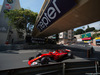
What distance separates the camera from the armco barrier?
1788 millimetres

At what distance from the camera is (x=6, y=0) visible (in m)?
26.0

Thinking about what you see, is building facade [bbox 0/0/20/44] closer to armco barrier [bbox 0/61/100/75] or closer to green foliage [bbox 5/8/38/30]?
green foliage [bbox 5/8/38/30]

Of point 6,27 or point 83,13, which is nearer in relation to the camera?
point 83,13

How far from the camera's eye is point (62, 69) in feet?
7.06

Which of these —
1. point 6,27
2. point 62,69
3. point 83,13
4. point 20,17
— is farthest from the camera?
point 6,27

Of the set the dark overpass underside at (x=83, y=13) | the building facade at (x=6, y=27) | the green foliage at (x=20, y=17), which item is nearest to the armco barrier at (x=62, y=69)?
the dark overpass underside at (x=83, y=13)

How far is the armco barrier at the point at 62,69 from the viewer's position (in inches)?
70.4

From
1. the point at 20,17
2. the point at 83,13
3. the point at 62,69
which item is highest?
the point at 20,17

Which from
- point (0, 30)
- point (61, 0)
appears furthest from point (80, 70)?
point (0, 30)

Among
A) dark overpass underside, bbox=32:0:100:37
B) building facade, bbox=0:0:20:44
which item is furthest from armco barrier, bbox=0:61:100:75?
building facade, bbox=0:0:20:44

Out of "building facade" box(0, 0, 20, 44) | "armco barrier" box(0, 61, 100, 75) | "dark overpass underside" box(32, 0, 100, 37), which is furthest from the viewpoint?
"building facade" box(0, 0, 20, 44)

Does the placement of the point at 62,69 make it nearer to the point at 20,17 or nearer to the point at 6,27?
the point at 20,17

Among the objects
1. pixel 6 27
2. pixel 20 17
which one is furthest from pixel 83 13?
pixel 6 27

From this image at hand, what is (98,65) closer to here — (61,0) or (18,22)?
(61,0)
